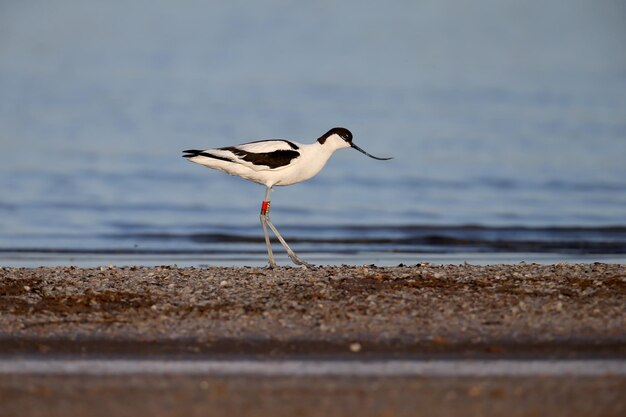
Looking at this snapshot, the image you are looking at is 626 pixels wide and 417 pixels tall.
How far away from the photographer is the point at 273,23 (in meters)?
61.5

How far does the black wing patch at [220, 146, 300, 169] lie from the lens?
14.9 m

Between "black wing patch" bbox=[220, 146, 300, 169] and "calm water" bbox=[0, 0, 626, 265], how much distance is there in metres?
1.81

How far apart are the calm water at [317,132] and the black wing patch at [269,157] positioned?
1.81 metres

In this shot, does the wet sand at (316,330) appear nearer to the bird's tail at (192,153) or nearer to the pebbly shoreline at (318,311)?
the pebbly shoreline at (318,311)

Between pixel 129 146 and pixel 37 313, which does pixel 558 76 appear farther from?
pixel 37 313

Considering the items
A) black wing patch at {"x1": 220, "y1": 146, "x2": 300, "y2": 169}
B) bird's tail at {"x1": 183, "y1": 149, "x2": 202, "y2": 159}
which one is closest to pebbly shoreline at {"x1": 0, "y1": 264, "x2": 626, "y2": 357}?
black wing patch at {"x1": 220, "y1": 146, "x2": 300, "y2": 169}

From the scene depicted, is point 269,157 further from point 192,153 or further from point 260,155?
point 192,153

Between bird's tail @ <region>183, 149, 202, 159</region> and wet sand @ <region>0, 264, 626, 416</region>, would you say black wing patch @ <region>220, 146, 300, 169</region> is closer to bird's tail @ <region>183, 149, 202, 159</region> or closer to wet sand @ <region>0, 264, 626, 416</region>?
bird's tail @ <region>183, 149, 202, 159</region>

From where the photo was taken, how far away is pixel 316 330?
9891 millimetres

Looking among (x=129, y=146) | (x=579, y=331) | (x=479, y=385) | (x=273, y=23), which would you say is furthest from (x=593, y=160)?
(x=273, y=23)

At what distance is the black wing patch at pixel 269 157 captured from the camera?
1491 centimetres

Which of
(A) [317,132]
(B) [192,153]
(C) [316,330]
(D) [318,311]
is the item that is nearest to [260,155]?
(B) [192,153]

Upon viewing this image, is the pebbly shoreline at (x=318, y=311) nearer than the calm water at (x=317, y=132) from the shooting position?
Yes

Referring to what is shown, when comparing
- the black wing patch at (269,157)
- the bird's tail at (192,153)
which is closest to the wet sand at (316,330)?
the black wing patch at (269,157)
